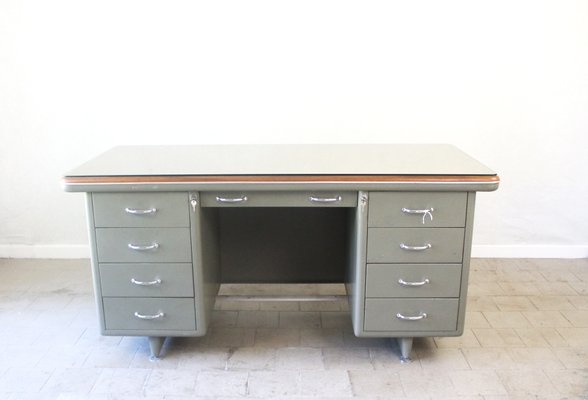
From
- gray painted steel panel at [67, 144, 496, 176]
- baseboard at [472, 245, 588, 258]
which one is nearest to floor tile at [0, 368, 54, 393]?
gray painted steel panel at [67, 144, 496, 176]

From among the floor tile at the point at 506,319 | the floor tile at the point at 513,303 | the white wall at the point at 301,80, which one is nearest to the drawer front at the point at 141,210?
the white wall at the point at 301,80

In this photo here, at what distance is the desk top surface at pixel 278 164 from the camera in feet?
6.64

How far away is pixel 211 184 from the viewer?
6.64ft

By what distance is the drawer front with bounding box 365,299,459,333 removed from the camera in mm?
2180

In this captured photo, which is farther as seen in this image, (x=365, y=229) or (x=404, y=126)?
(x=404, y=126)

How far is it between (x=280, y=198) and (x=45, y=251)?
6.69 feet

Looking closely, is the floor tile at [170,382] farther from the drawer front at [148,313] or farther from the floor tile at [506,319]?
the floor tile at [506,319]

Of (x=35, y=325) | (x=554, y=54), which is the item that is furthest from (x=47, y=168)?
(x=554, y=54)

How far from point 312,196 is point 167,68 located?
1.51 metres

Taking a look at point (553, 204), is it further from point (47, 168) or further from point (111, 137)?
point (47, 168)

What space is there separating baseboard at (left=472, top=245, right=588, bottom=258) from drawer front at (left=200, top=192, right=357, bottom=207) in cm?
165

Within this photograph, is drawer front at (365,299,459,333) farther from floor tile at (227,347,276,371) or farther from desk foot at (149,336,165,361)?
desk foot at (149,336,165,361)

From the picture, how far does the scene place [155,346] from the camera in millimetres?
2297

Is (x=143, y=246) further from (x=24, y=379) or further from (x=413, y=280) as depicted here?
(x=413, y=280)
